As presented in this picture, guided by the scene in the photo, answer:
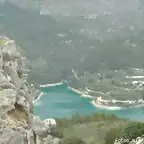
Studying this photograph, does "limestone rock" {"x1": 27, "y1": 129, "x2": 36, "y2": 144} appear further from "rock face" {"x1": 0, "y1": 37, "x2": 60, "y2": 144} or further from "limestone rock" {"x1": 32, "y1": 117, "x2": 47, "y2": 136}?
"limestone rock" {"x1": 32, "y1": 117, "x2": 47, "y2": 136}

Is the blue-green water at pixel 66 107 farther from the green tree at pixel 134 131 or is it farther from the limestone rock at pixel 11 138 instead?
the limestone rock at pixel 11 138

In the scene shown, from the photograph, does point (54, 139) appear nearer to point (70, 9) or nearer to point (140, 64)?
point (140, 64)

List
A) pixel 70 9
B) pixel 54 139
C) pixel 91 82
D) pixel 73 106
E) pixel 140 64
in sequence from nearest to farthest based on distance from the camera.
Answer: pixel 54 139 → pixel 73 106 → pixel 91 82 → pixel 140 64 → pixel 70 9

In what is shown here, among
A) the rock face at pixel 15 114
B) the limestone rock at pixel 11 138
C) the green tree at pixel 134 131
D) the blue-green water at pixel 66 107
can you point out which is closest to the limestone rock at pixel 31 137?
the rock face at pixel 15 114

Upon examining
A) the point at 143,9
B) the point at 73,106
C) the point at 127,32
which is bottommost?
the point at 73,106

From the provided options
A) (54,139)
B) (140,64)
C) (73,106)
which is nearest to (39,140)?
(54,139)

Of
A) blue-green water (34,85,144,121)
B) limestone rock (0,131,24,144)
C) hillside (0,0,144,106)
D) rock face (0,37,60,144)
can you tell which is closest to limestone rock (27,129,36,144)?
rock face (0,37,60,144)
